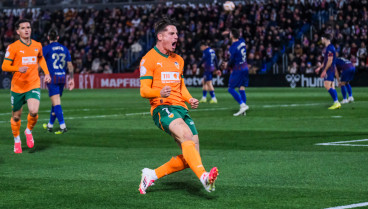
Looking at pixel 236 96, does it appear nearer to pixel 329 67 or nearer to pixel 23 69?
pixel 329 67

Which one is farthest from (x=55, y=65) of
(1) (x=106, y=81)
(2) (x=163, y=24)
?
(1) (x=106, y=81)

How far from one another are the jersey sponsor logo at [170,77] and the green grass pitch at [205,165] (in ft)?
4.05

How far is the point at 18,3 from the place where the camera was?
175ft

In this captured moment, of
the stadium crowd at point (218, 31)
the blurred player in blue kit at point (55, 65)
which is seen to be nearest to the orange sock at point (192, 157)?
the blurred player in blue kit at point (55, 65)

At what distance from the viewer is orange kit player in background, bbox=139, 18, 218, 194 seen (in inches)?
290

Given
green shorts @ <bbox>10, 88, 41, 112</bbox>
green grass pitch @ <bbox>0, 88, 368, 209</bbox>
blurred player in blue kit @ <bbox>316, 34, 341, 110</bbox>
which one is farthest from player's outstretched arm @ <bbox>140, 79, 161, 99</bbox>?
blurred player in blue kit @ <bbox>316, 34, 341, 110</bbox>

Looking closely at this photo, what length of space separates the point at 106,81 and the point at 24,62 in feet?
106

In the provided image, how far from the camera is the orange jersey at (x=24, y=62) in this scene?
39.8 ft

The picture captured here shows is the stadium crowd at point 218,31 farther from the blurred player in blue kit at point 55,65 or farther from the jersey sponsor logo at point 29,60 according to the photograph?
the jersey sponsor logo at point 29,60

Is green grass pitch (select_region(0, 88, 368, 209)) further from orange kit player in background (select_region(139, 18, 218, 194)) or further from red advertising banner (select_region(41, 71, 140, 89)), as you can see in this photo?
red advertising banner (select_region(41, 71, 140, 89))

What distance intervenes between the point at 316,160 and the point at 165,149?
114 inches

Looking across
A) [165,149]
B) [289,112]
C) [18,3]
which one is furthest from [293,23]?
[165,149]

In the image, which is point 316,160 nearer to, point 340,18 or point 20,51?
point 20,51

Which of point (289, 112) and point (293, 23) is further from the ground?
point (293, 23)
